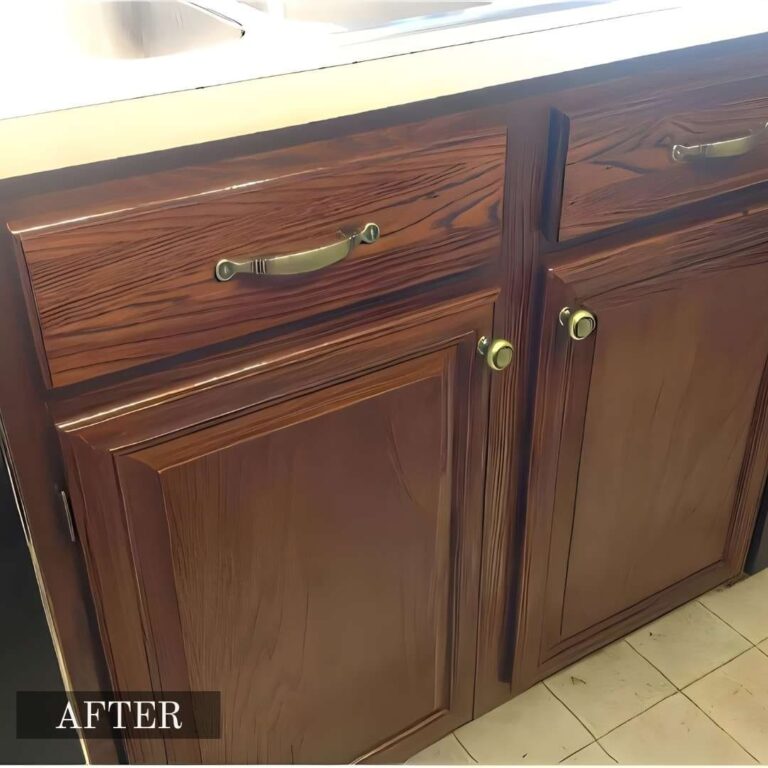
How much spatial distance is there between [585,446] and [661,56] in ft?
1.31

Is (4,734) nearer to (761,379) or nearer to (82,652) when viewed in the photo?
(82,652)

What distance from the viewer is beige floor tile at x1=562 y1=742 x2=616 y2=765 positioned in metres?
1.08

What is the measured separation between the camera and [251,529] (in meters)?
0.73

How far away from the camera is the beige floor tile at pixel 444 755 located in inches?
42.5

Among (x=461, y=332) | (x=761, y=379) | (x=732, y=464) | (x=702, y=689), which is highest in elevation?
(x=461, y=332)

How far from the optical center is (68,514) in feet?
2.07

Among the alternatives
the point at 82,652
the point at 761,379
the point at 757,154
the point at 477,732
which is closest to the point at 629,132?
the point at 757,154

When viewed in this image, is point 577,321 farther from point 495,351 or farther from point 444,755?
point 444,755

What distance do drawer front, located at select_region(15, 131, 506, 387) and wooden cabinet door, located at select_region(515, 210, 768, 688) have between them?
15 centimetres

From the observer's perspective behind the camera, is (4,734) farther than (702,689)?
No

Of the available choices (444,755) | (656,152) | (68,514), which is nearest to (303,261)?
(68,514)

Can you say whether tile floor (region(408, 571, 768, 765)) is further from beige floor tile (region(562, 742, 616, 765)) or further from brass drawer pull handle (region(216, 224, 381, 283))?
brass drawer pull handle (region(216, 224, 381, 283))

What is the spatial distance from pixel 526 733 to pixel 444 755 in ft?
0.38

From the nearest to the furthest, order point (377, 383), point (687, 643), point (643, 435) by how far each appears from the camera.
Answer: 1. point (377, 383)
2. point (643, 435)
3. point (687, 643)
